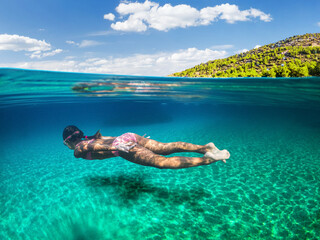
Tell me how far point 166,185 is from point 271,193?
429 centimetres

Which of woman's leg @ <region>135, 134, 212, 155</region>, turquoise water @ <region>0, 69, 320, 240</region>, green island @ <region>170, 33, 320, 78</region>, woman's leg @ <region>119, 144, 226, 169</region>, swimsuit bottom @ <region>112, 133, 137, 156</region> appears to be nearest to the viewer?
woman's leg @ <region>119, 144, 226, 169</region>

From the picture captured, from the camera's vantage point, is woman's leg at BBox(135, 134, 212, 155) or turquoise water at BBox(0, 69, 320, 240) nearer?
woman's leg at BBox(135, 134, 212, 155)

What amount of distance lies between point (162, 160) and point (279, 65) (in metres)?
16.0

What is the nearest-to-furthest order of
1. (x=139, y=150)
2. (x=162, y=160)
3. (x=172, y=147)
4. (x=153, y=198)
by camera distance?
(x=162, y=160), (x=139, y=150), (x=172, y=147), (x=153, y=198)

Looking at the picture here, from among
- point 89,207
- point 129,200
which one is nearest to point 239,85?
point 129,200

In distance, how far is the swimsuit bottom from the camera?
5066 mm

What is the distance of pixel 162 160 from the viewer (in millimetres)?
4820

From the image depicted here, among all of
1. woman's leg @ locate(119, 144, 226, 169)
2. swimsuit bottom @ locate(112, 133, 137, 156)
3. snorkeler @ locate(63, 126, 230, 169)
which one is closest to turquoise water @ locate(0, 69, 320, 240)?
snorkeler @ locate(63, 126, 230, 169)

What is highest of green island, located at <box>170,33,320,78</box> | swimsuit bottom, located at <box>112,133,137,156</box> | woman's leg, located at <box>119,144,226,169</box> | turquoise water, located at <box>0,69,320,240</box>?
green island, located at <box>170,33,320,78</box>

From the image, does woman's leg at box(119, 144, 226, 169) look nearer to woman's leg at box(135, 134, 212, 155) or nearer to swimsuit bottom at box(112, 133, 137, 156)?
swimsuit bottom at box(112, 133, 137, 156)

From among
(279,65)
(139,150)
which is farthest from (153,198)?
(279,65)

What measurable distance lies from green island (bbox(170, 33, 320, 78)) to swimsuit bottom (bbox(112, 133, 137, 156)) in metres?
10.6

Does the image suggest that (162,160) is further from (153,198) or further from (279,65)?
(279,65)

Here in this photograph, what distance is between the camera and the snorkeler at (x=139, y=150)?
446 centimetres
